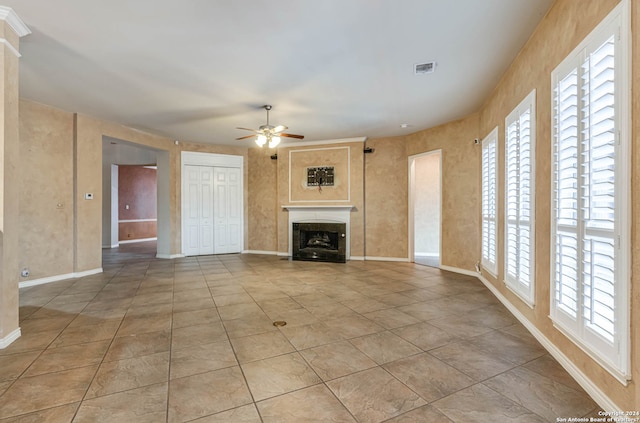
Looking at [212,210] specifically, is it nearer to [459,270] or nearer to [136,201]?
[136,201]

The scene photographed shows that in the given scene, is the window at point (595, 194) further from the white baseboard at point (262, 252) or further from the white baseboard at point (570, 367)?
the white baseboard at point (262, 252)

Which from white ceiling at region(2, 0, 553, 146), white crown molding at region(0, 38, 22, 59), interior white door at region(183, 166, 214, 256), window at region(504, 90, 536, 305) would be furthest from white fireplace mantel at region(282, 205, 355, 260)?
white crown molding at region(0, 38, 22, 59)

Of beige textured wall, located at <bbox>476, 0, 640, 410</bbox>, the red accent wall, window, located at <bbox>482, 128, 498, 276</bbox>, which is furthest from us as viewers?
the red accent wall

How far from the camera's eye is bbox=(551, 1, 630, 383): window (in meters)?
1.65

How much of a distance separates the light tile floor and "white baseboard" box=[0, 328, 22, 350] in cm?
6

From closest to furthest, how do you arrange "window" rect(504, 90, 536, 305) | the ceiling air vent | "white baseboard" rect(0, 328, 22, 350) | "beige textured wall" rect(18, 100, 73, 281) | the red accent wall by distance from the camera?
"white baseboard" rect(0, 328, 22, 350), "window" rect(504, 90, 536, 305), the ceiling air vent, "beige textured wall" rect(18, 100, 73, 281), the red accent wall

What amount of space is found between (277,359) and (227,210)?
6165 millimetres

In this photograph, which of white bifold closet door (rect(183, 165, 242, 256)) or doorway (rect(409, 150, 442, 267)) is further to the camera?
doorway (rect(409, 150, 442, 267))

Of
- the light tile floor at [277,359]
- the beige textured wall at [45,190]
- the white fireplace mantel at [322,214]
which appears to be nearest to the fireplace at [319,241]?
the white fireplace mantel at [322,214]

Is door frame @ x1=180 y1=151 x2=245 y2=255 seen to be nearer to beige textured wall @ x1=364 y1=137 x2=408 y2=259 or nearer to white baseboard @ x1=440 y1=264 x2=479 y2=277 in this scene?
beige textured wall @ x1=364 y1=137 x2=408 y2=259

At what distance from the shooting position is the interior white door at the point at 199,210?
25.0 feet

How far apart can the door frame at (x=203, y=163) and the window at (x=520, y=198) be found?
252 inches

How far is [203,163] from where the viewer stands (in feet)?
→ 25.5

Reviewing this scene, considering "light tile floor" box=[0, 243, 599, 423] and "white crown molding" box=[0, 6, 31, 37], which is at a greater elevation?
"white crown molding" box=[0, 6, 31, 37]
